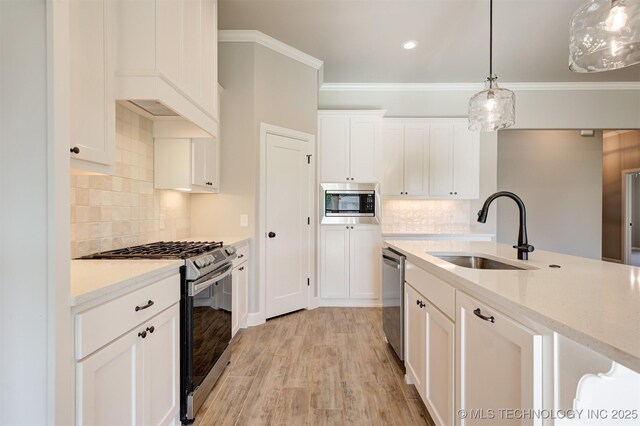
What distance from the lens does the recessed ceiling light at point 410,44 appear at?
3.30 metres

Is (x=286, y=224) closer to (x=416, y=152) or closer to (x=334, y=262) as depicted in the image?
(x=334, y=262)

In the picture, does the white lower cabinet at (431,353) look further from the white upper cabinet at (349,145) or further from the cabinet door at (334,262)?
the white upper cabinet at (349,145)

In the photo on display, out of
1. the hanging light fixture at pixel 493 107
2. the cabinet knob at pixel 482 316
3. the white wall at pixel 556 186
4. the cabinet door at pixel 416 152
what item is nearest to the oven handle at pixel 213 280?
the cabinet knob at pixel 482 316

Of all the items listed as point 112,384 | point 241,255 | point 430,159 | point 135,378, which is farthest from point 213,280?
point 430,159

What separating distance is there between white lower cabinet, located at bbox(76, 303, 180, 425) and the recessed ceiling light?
3.42m

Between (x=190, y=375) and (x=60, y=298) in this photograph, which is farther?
(x=190, y=375)

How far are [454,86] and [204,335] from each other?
176 inches

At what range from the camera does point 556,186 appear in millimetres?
5465

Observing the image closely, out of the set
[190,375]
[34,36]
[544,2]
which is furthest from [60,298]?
[544,2]

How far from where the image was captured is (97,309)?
101 centimetres

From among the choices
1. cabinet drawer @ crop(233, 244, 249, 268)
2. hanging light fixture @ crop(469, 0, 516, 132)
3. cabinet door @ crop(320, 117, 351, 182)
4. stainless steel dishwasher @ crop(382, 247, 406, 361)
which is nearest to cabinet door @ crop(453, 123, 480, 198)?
cabinet door @ crop(320, 117, 351, 182)

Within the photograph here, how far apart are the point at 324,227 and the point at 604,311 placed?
3133 millimetres

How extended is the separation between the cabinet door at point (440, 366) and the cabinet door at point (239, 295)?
5.08 ft

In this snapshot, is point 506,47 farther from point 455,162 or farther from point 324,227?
point 324,227
